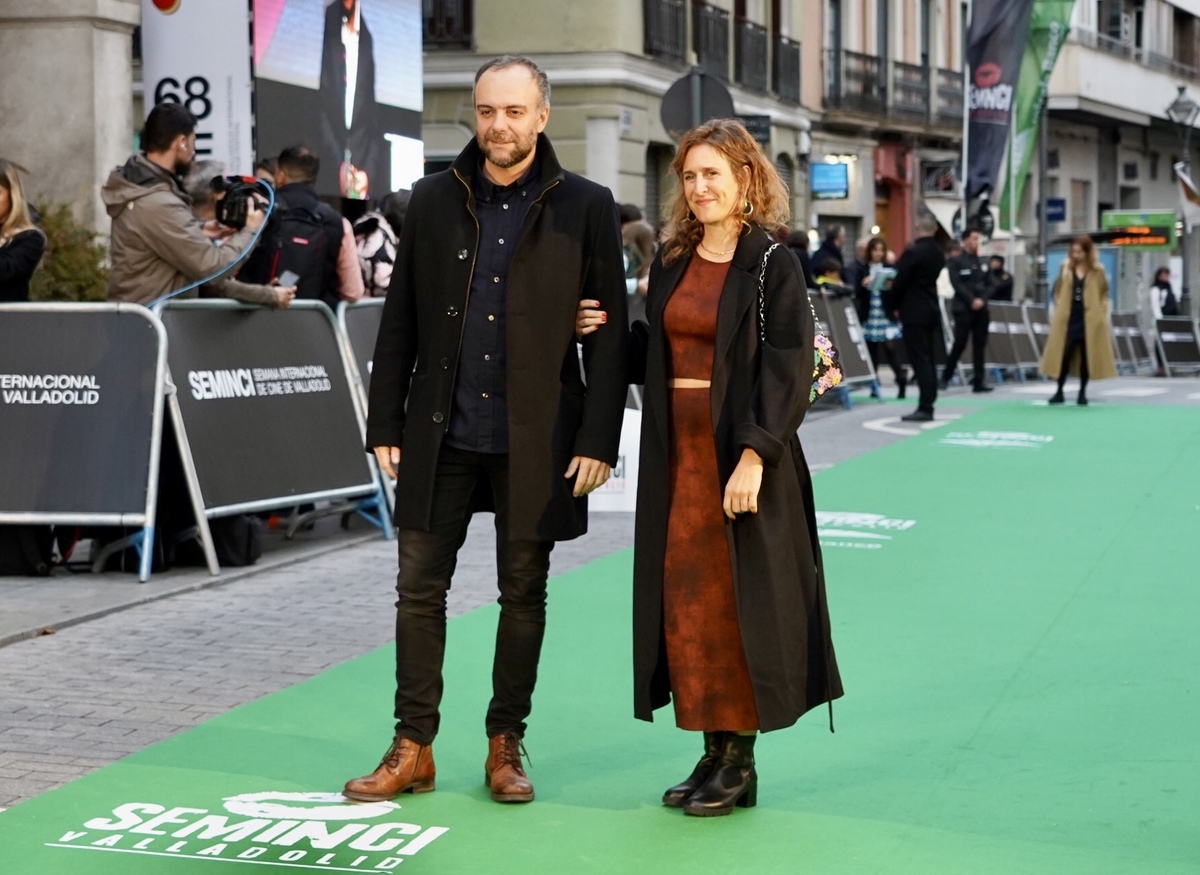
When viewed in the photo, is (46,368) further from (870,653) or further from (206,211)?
(870,653)

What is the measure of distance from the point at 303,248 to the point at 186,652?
11.4 ft

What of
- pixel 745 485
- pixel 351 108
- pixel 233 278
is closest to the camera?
pixel 745 485

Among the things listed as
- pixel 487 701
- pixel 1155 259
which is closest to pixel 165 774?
pixel 487 701

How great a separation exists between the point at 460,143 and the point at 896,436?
14428mm

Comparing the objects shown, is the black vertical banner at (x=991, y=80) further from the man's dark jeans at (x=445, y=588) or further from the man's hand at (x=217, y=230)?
the man's dark jeans at (x=445, y=588)

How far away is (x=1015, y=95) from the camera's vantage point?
28.2 m

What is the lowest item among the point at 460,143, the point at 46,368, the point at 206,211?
the point at 46,368

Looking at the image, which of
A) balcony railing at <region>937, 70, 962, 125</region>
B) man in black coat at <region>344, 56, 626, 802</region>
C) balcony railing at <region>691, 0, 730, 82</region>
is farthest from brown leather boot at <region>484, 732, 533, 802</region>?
balcony railing at <region>937, 70, 962, 125</region>

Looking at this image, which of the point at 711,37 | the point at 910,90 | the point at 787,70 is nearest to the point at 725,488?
the point at 711,37

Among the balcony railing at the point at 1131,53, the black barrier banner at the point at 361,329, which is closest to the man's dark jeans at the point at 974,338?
the black barrier banner at the point at 361,329

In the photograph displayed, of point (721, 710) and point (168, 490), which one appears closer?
point (721, 710)

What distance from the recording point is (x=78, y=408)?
896cm

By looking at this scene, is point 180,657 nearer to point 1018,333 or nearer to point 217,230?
point 217,230

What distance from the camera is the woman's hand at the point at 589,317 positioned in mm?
5359
